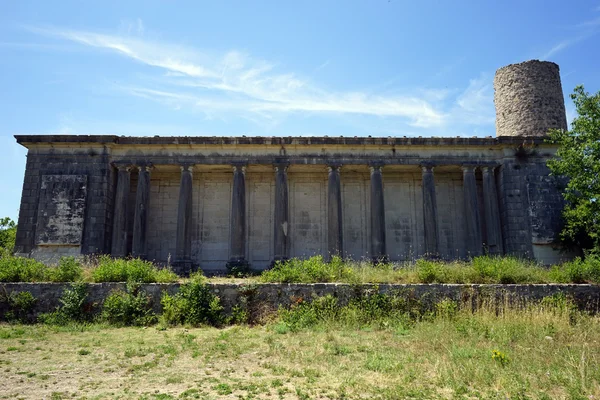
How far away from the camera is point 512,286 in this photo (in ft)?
43.4

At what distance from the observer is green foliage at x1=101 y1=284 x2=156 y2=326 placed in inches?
511

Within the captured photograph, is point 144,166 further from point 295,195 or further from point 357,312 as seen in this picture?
point 357,312

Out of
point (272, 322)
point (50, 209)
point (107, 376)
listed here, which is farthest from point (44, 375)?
point (50, 209)

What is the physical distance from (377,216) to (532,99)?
11.5m

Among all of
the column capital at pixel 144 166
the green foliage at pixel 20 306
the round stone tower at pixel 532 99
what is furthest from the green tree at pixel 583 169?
the green foliage at pixel 20 306

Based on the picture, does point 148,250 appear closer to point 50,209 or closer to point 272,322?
point 50,209

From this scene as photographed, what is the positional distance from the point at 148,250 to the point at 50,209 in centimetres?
504

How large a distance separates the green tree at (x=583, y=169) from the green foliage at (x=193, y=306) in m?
16.0

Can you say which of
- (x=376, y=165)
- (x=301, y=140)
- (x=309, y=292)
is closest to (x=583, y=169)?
(x=376, y=165)

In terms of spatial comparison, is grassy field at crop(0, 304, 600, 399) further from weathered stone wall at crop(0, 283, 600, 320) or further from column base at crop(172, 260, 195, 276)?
column base at crop(172, 260, 195, 276)

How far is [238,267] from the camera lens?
862 inches

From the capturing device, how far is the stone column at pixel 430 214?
22812mm

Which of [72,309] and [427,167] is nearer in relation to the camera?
[72,309]

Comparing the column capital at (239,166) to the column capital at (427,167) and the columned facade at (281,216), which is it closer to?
the columned facade at (281,216)
